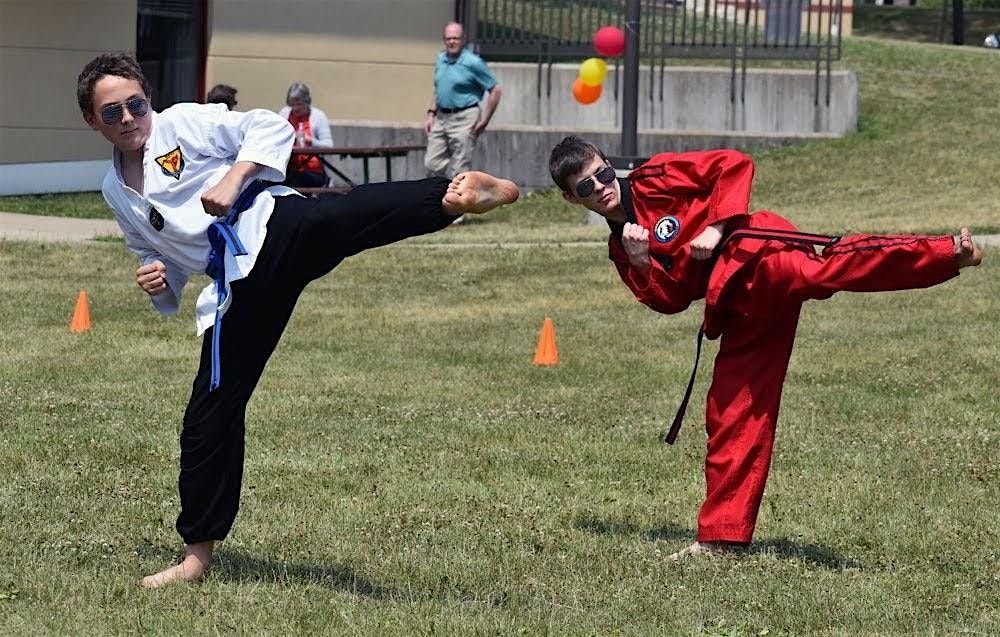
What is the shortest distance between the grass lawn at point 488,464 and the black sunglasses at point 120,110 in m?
1.58

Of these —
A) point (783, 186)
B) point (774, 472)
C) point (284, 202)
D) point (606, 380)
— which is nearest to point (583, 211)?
point (783, 186)

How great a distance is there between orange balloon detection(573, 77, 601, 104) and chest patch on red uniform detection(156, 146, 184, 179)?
1567 cm

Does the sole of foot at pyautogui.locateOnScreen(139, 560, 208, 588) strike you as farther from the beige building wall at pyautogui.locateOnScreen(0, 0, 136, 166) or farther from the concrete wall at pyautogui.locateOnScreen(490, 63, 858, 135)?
the concrete wall at pyautogui.locateOnScreen(490, 63, 858, 135)

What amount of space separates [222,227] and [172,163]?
0.29 metres

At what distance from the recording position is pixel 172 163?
5.61 meters

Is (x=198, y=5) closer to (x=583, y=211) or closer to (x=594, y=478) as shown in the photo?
(x=583, y=211)

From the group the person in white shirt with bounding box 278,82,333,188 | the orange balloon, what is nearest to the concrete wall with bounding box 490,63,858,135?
the orange balloon

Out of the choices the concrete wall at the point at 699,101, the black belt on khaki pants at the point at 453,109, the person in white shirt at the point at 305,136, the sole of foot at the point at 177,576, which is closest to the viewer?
the sole of foot at the point at 177,576

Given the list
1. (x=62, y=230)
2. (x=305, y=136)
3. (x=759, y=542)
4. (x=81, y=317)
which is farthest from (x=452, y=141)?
(x=759, y=542)

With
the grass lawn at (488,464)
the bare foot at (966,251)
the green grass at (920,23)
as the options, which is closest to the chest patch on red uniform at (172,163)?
the grass lawn at (488,464)

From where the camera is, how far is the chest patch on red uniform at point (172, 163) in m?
5.60

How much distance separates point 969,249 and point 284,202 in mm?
2277

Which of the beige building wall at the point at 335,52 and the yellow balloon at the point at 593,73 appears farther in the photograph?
the beige building wall at the point at 335,52

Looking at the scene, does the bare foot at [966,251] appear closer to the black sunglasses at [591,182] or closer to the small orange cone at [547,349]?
the black sunglasses at [591,182]
